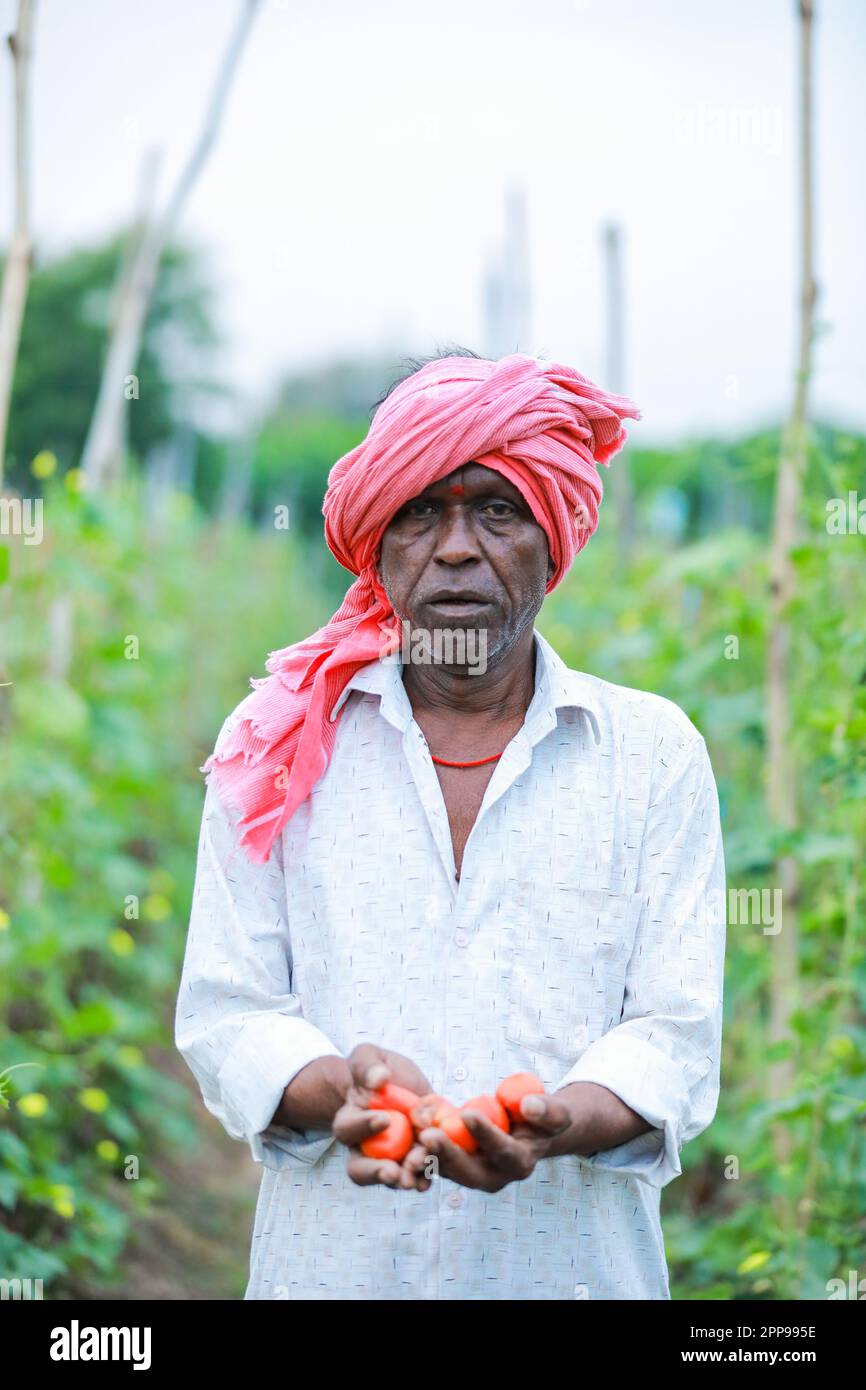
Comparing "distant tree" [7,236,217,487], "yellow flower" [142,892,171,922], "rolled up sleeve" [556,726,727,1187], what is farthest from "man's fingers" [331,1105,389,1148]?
"distant tree" [7,236,217,487]

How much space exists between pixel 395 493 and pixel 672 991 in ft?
2.18

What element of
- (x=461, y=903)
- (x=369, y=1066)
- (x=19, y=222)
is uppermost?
(x=19, y=222)

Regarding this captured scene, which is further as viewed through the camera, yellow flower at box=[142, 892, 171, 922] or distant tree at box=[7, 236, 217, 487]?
distant tree at box=[7, 236, 217, 487]

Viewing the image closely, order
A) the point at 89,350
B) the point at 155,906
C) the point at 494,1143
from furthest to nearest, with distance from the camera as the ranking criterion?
the point at 89,350, the point at 155,906, the point at 494,1143

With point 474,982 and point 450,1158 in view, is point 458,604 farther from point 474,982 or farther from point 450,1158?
point 450,1158

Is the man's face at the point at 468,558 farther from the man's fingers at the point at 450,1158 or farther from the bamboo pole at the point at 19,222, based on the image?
the bamboo pole at the point at 19,222

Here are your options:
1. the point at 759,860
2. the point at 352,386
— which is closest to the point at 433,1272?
the point at 759,860

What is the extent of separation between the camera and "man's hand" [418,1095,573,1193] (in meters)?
1.44

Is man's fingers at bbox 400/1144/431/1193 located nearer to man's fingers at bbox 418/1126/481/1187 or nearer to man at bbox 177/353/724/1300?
man's fingers at bbox 418/1126/481/1187

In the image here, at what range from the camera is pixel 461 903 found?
1.72 meters

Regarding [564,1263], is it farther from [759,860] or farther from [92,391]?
[92,391]

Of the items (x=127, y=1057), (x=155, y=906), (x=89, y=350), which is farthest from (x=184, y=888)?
(x=89, y=350)

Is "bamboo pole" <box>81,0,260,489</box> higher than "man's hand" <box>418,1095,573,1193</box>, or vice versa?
"bamboo pole" <box>81,0,260,489</box>

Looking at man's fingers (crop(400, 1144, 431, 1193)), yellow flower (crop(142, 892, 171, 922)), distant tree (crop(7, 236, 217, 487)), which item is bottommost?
yellow flower (crop(142, 892, 171, 922))
